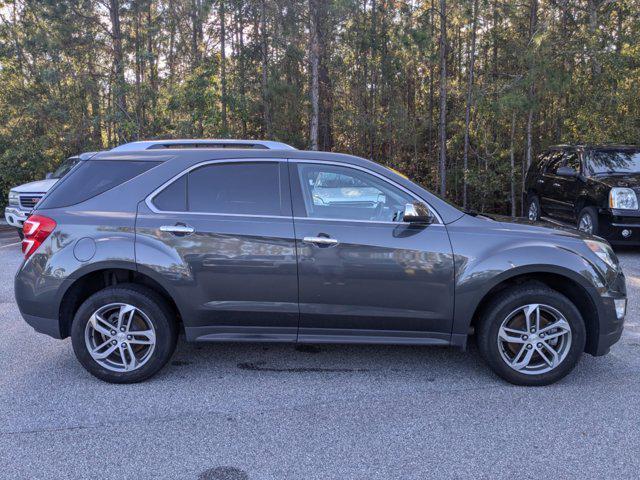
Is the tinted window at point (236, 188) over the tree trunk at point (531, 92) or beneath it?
beneath

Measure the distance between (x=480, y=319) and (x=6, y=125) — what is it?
62.3 ft

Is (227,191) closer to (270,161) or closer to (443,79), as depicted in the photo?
(270,161)

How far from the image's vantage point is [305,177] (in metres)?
4.14

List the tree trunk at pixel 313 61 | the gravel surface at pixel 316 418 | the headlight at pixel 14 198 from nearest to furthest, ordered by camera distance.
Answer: the gravel surface at pixel 316 418, the headlight at pixel 14 198, the tree trunk at pixel 313 61

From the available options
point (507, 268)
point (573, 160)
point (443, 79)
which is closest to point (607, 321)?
point (507, 268)

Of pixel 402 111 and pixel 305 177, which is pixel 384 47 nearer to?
pixel 402 111

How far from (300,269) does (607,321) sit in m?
2.32

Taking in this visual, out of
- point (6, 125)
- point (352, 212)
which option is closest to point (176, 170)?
point (352, 212)

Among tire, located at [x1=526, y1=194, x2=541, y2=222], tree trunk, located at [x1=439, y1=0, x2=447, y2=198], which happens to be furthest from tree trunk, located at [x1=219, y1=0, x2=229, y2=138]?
tire, located at [x1=526, y1=194, x2=541, y2=222]

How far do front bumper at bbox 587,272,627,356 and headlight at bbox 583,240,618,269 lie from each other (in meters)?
0.15

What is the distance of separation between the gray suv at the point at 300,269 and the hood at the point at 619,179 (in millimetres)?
5638

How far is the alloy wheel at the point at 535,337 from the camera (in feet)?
13.1

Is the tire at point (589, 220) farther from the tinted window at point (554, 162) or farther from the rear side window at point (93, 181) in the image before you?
the rear side window at point (93, 181)

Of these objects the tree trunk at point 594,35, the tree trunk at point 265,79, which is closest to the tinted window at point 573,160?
the tree trunk at point 594,35
